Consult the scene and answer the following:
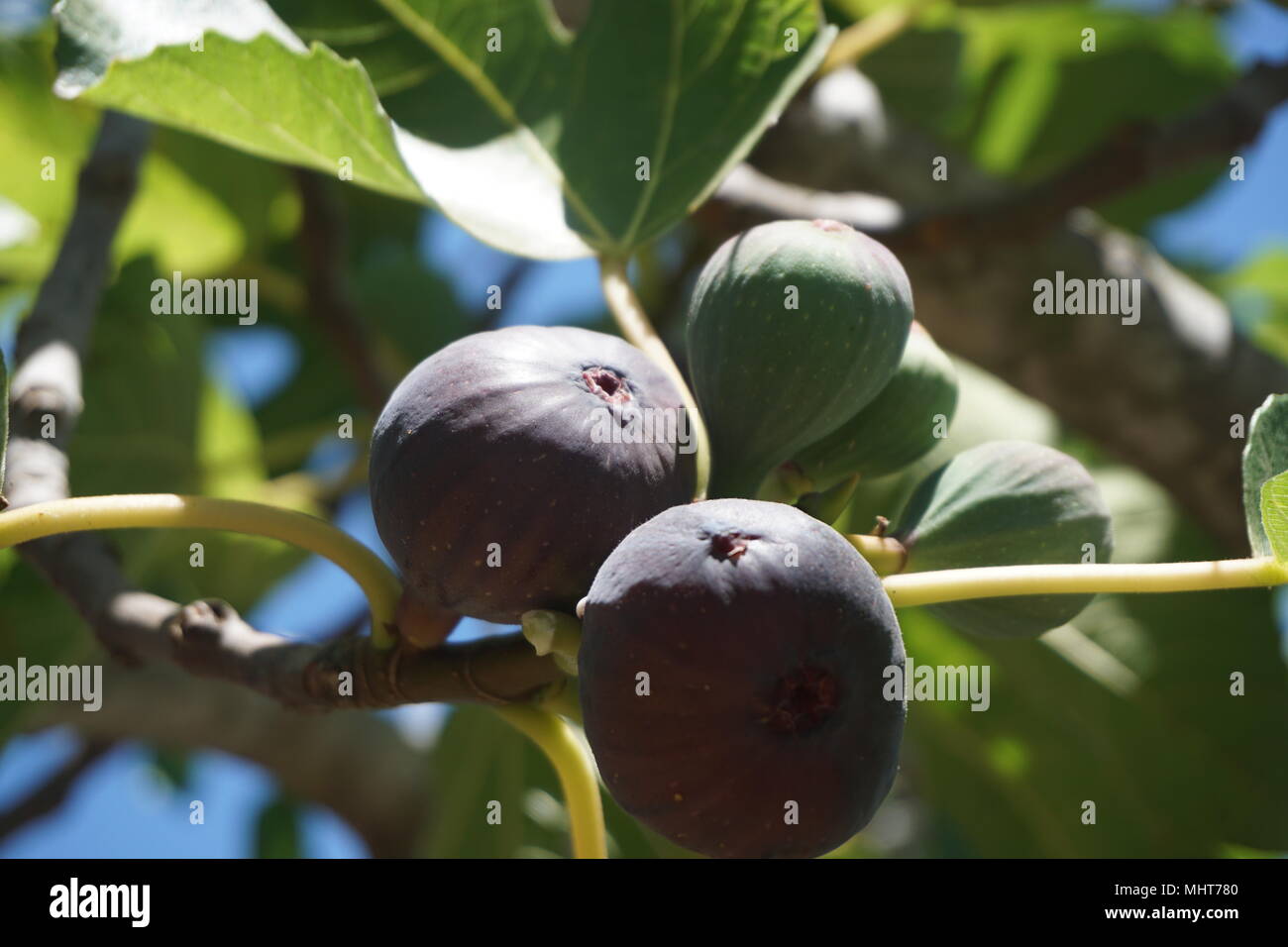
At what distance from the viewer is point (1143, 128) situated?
7.45ft

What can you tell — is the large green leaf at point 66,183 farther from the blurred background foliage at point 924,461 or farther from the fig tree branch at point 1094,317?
the fig tree branch at point 1094,317

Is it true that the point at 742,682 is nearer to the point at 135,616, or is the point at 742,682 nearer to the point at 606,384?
the point at 606,384

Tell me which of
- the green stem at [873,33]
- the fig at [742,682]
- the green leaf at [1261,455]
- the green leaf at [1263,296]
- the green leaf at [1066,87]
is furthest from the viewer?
the green leaf at [1263,296]

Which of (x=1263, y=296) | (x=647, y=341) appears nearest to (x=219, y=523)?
(x=647, y=341)

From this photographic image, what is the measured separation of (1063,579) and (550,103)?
0.92 metres

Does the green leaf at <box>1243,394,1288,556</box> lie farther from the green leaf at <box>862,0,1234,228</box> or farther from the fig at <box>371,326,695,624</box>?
the green leaf at <box>862,0,1234,228</box>

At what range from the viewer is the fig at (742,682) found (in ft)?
2.79

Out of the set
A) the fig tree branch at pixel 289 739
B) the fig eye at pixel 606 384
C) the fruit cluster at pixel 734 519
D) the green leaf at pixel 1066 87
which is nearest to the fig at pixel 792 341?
the fruit cluster at pixel 734 519

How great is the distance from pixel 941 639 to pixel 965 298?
26.2 inches

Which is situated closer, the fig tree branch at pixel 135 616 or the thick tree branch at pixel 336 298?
the fig tree branch at pixel 135 616

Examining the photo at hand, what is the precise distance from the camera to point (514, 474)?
0.99 metres

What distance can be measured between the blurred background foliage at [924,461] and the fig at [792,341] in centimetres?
70
